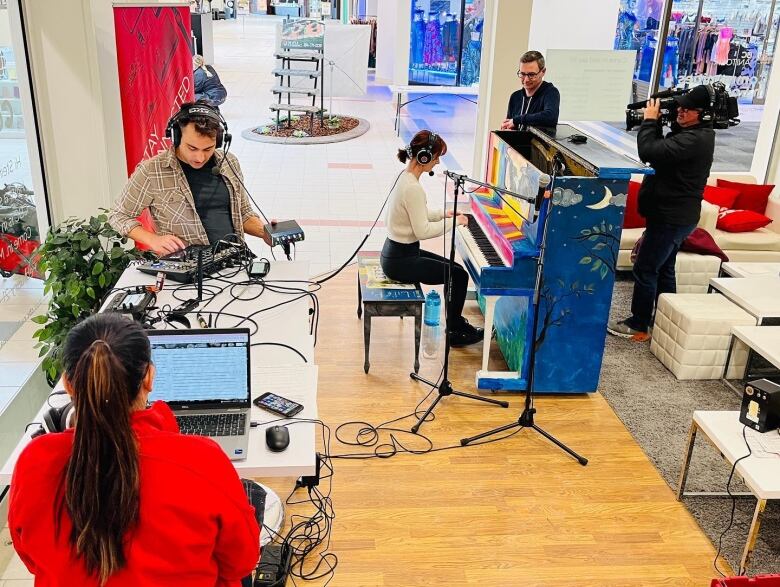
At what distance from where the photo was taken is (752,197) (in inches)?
246

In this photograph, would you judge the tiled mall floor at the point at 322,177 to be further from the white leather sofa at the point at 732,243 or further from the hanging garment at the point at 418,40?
the white leather sofa at the point at 732,243

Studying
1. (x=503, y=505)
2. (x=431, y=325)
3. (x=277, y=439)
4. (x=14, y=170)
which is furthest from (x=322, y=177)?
(x=277, y=439)

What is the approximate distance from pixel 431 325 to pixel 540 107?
73.6 inches

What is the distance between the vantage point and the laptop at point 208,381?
2348 mm

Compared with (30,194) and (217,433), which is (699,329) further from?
(30,194)

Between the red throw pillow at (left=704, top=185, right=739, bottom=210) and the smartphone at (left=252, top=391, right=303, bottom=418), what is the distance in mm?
4768

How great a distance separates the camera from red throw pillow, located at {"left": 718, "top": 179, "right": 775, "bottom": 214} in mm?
6254

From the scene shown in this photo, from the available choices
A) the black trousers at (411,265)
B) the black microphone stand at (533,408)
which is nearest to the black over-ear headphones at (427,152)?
the black trousers at (411,265)

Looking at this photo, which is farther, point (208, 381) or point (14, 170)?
point (14, 170)

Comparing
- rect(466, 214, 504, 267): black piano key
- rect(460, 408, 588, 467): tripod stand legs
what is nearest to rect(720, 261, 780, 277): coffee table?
rect(466, 214, 504, 267): black piano key

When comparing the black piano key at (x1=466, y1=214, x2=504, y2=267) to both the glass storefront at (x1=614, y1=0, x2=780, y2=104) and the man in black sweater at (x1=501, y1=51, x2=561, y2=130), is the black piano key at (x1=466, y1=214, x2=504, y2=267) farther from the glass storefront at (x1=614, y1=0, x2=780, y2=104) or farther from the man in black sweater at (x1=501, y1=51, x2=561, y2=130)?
the glass storefront at (x1=614, y1=0, x2=780, y2=104)

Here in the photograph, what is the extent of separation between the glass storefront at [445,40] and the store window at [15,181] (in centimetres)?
1193

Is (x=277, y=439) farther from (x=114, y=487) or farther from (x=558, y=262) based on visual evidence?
(x=558, y=262)

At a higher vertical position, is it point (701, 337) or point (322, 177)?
point (701, 337)
